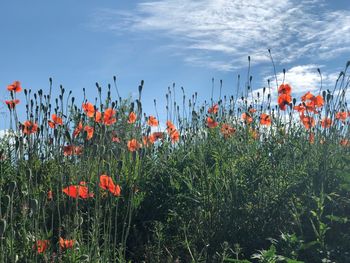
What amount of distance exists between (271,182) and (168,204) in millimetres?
805

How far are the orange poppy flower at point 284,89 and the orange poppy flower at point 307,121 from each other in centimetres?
32

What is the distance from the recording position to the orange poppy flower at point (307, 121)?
15.9ft

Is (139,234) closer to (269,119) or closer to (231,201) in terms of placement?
(231,201)

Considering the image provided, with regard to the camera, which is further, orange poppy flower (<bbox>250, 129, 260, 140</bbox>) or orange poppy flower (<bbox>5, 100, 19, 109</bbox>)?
orange poppy flower (<bbox>250, 129, 260, 140</bbox>)

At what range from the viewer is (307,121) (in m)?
5.03

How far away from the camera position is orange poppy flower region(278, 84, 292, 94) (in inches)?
188

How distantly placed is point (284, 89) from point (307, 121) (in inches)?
18.4

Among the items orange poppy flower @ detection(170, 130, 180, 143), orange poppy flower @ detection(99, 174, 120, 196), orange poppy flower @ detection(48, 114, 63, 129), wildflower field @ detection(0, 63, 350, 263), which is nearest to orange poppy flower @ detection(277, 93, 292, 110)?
wildflower field @ detection(0, 63, 350, 263)

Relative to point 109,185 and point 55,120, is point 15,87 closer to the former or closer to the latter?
point 55,120

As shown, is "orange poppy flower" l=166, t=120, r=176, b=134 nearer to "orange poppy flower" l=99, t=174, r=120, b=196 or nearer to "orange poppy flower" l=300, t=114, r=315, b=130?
"orange poppy flower" l=300, t=114, r=315, b=130

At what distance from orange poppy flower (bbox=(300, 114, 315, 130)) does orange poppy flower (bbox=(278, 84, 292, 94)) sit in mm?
318

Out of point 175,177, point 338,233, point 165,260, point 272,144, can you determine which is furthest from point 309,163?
point 165,260

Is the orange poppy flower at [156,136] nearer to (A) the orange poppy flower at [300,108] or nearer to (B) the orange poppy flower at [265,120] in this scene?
(B) the orange poppy flower at [265,120]

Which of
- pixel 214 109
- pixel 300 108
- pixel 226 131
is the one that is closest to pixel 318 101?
pixel 300 108
